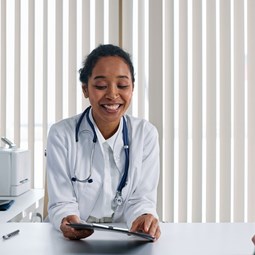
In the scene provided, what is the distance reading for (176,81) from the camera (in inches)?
121

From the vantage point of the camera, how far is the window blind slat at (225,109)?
3037 millimetres

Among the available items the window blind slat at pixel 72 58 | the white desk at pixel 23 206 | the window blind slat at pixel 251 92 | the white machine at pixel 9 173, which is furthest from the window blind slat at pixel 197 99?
the white machine at pixel 9 173

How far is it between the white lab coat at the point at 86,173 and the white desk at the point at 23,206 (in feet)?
1.31

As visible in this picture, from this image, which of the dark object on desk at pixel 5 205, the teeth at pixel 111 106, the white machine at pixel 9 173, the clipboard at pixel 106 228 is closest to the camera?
the clipboard at pixel 106 228

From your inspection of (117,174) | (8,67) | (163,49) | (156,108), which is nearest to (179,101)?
(156,108)

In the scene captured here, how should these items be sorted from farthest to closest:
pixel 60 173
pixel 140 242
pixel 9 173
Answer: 1. pixel 9 173
2. pixel 60 173
3. pixel 140 242

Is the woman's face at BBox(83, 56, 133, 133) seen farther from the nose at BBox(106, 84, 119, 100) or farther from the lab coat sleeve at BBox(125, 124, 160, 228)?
the lab coat sleeve at BBox(125, 124, 160, 228)

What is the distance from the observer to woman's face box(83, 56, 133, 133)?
1.64 meters

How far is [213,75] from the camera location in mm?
3051

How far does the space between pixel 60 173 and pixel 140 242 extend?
19.2 inches

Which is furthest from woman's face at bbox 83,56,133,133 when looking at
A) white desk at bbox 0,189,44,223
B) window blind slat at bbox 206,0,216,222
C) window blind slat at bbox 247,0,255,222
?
window blind slat at bbox 247,0,255,222

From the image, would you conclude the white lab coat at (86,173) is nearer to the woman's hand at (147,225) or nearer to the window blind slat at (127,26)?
the woman's hand at (147,225)

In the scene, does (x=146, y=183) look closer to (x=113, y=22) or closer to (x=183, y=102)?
(x=183, y=102)

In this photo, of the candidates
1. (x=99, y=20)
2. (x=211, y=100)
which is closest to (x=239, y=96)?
(x=211, y=100)
